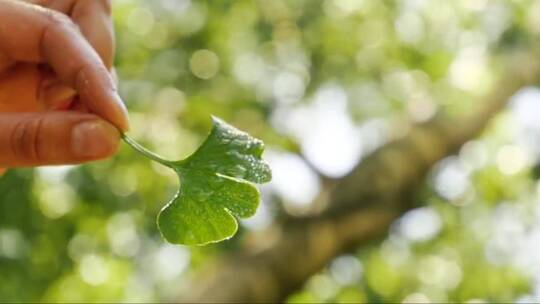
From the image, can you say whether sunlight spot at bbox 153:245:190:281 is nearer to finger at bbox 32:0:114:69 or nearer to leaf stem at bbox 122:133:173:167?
finger at bbox 32:0:114:69

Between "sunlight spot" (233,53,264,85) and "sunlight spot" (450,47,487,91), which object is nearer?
"sunlight spot" (233,53,264,85)

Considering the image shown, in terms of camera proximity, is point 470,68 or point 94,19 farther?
point 470,68

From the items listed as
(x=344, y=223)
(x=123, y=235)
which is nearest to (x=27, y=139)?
(x=344, y=223)

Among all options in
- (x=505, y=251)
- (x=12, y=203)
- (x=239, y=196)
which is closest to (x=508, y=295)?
(x=505, y=251)

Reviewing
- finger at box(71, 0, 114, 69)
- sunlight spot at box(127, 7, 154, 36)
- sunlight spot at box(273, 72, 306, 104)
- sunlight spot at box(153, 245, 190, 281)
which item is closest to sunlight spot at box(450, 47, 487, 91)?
sunlight spot at box(273, 72, 306, 104)

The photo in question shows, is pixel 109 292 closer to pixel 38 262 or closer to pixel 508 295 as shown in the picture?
pixel 38 262

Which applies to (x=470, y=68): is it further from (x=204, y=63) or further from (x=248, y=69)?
(x=204, y=63)
